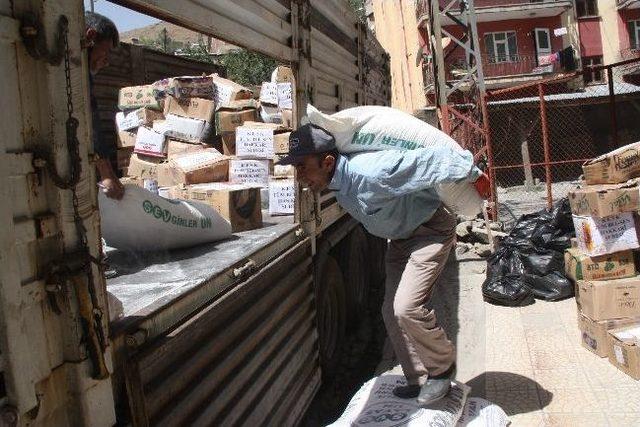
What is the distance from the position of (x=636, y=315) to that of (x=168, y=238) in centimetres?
326

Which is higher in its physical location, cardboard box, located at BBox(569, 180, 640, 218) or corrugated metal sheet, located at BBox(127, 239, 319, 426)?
cardboard box, located at BBox(569, 180, 640, 218)

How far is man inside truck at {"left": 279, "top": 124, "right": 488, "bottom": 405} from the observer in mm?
2896

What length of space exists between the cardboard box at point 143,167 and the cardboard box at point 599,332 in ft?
10.9

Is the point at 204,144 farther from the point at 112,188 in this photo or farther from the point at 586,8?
the point at 586,8

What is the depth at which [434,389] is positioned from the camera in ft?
10.0

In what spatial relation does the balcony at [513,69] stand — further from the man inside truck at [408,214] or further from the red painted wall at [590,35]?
the man inside truck at [408,214]

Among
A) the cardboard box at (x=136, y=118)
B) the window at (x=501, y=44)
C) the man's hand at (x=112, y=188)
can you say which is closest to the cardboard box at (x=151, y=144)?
the cardboard box at (x=136, y=118)

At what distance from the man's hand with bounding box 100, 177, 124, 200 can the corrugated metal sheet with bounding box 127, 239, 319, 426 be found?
716mm

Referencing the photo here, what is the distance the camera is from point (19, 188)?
4.50 ft

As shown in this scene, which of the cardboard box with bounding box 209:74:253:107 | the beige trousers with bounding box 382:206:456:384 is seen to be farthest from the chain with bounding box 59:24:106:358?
the cardboard box with bounding box 209:74:253:107

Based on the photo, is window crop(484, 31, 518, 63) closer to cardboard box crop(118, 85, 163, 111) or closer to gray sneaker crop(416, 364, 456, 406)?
cardboard box crop(118, 85, 163, 111)

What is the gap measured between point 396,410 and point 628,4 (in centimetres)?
3060

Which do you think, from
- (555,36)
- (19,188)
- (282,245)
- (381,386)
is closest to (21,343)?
(19,188)

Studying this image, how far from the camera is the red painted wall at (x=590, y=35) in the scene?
2886 centimetres
